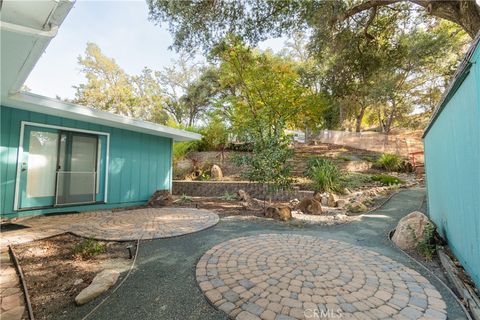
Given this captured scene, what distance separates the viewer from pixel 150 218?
4.68 metres

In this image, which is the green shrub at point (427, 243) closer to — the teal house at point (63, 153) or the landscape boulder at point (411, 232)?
the landscape boulder at point (411, 232)

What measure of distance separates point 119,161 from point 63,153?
4.08 feet

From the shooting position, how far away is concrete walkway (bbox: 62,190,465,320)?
1805mm

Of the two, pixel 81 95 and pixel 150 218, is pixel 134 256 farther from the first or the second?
pixel 81 95

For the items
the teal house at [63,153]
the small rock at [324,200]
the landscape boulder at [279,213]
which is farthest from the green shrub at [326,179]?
the teal house at [63,153]

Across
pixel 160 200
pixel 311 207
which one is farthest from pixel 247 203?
pixel 160 200

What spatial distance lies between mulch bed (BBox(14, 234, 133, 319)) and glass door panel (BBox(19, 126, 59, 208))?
6.75 ft

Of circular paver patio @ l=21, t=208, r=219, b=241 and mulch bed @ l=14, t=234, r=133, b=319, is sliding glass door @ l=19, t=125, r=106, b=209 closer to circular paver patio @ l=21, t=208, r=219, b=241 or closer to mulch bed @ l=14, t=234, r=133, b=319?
circular paver patio @ l=21, t=208, r=219, b=241

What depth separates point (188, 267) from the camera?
2537mm

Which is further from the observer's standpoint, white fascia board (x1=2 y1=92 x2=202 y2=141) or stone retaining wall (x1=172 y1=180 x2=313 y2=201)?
stone retaining wall (x1=172 y1=180 x2=313 y2=201)

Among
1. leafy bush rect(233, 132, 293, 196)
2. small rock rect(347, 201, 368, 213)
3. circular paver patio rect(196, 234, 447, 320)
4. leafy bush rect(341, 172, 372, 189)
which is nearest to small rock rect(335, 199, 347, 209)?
small rock rect(347, 201, 368, 213)

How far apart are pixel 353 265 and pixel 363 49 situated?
751cm

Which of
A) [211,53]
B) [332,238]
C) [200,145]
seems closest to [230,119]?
[200,145]

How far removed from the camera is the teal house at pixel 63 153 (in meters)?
4.32
